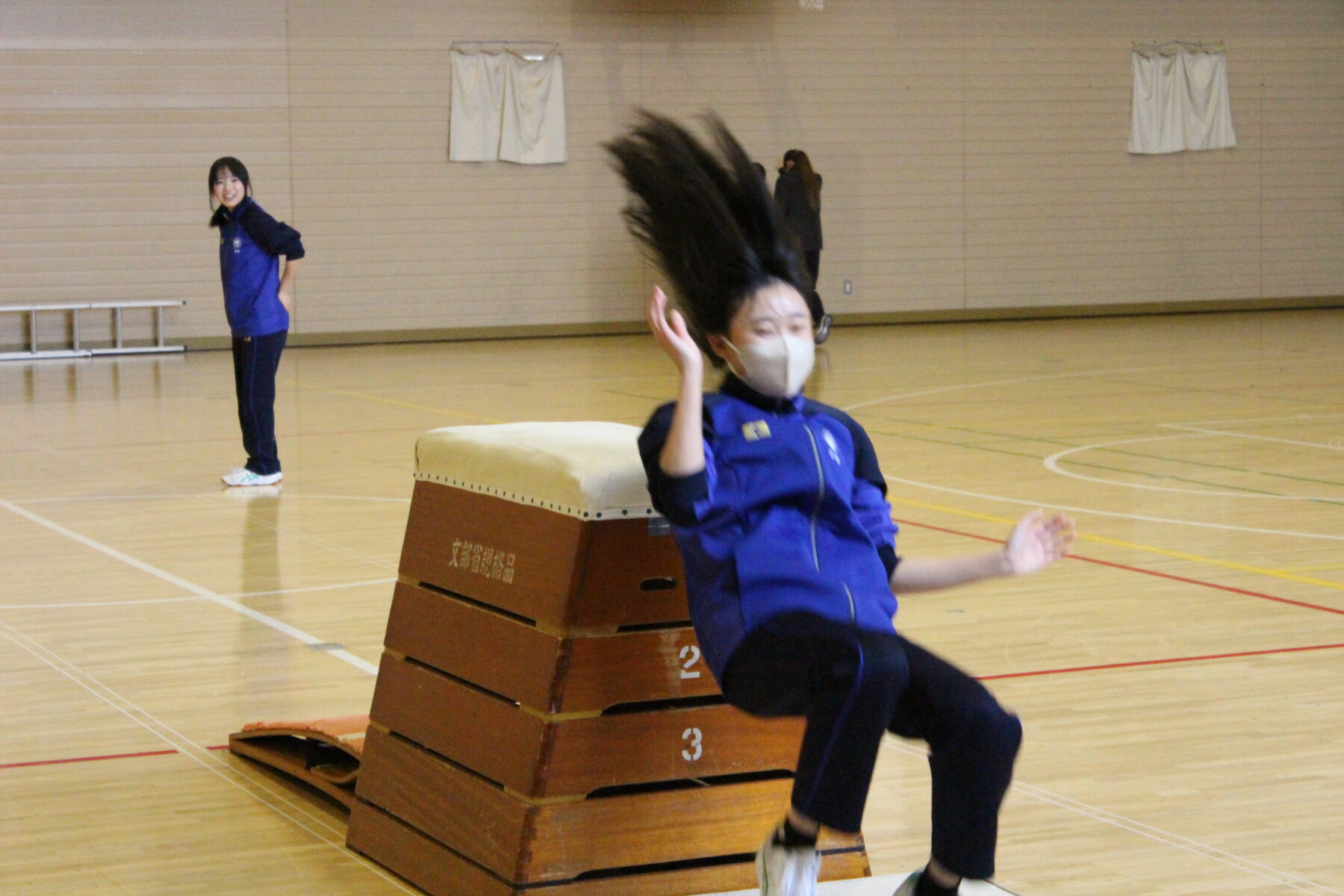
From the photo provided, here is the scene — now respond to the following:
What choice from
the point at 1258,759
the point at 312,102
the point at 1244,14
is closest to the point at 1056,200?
the point at 1244,14

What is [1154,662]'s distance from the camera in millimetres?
4891

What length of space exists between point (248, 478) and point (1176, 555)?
446 cm

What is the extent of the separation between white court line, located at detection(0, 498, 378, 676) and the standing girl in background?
110 centimetres

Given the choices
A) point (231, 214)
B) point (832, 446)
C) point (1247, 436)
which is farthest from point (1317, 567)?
point (231, 214)

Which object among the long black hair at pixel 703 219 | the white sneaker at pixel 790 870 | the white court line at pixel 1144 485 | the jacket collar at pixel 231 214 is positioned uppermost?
the jacket collar at pixel 231 214

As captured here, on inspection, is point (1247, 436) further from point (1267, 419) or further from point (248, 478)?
point (248, 478)

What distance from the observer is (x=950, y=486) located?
8.30 meters

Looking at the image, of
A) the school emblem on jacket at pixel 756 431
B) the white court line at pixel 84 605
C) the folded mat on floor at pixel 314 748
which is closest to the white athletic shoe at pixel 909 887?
the school emblem on jacket at pixel 756 431

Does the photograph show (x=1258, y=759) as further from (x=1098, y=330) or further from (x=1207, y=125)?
(x=1207, y=125)

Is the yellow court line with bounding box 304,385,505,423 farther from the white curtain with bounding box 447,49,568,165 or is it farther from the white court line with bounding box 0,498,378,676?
the white curtain with bounding box 447,49,568,165

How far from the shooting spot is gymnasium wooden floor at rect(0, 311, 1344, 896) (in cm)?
353

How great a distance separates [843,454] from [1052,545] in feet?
1.21

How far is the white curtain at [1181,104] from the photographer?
773 inches

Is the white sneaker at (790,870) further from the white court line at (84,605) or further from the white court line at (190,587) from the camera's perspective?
the white court line at (84,605)
